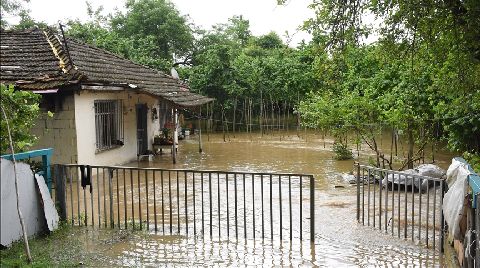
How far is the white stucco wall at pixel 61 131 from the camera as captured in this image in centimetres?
1332

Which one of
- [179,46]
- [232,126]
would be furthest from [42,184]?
[179,46]

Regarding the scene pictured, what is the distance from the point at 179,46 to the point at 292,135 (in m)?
11.7

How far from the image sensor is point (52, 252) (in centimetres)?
643

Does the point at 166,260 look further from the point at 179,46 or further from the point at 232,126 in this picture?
the point at 179,46

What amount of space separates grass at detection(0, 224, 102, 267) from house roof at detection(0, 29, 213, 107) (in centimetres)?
645

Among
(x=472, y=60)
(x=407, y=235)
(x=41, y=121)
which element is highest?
(x=472, y=60)

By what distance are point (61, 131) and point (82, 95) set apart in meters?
1.20

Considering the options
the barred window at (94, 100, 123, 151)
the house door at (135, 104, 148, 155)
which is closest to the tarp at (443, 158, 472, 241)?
the barred window at (94, 100, 123, 151)

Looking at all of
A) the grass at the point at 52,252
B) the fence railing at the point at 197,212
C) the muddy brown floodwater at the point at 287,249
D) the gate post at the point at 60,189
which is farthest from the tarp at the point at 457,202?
the gate post at the point at 60,189

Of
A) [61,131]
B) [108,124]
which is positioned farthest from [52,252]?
[108,124]

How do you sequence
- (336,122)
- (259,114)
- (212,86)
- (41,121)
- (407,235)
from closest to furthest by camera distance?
(407,235), (41,121), (336,122), (212,86), (259,114)

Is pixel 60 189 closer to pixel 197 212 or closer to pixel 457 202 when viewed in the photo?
pixel 197 212

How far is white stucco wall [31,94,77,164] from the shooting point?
1332 centimetres

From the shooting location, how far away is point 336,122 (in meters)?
15.0
